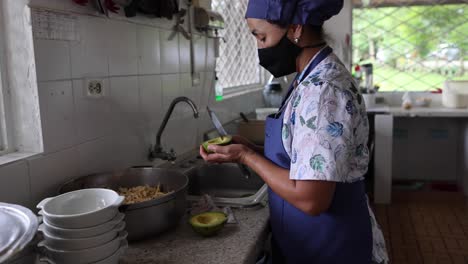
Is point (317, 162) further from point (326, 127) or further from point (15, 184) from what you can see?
point (15, 184)

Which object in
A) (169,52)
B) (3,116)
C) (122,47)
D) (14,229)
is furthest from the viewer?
(169,52)

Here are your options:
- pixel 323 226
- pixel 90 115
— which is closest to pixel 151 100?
pixel 90 115

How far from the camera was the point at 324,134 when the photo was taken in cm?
93

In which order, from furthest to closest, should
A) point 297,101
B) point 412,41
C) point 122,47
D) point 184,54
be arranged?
point 412,41 → point 184,54 → point 122,47 → point 297,101

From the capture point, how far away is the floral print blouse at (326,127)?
92 cm

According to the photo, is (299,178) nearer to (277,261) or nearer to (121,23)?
(277,261)

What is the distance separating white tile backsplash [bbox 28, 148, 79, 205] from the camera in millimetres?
1107

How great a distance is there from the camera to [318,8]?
1.04 metres

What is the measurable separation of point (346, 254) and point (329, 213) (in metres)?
0.14

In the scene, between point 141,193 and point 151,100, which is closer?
point 141,193

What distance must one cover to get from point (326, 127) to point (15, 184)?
2.57ft

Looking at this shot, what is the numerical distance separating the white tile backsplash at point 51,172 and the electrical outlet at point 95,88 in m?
0.19

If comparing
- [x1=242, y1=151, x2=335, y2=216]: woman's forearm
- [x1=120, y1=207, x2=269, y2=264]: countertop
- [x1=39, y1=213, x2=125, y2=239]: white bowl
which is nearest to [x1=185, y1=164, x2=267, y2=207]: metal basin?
[x1=120, y1=207, x2=269, y2=264]: countertop

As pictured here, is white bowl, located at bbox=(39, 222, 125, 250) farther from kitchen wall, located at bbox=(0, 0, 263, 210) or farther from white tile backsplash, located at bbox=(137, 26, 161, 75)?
white tile backsplash, located at bbox=(137, 26, 161, 75)
